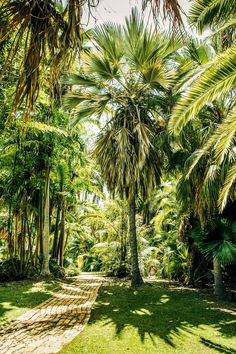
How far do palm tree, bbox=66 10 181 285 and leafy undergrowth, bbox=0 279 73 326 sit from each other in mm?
3274

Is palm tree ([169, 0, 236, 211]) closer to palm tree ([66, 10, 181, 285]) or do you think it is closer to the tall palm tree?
the tall palm tree

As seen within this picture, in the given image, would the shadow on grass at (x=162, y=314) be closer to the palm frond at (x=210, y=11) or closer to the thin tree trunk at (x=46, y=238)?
the thin tree trunk at (x=46, y=238)

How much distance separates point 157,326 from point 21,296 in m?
4.13

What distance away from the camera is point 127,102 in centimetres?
1159

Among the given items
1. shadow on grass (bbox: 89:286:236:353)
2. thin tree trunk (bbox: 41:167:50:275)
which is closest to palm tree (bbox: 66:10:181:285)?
shadow on grass (bbox: 89:286:236:353)

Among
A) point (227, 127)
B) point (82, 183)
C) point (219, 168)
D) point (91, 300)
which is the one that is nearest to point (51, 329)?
point (91, 300)

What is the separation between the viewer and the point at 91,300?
8.27 meters

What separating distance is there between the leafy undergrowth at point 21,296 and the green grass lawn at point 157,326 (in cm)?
161

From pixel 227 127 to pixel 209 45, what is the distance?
4626 millimetres

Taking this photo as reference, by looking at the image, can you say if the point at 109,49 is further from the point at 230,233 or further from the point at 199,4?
the point at 230,233

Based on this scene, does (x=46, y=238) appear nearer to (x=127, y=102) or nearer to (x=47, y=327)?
(x=127, y=102)

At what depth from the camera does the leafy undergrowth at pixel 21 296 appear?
22.1ft

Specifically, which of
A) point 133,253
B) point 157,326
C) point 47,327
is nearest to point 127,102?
point 133,253

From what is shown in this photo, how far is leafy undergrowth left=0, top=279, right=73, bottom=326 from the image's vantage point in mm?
6751
